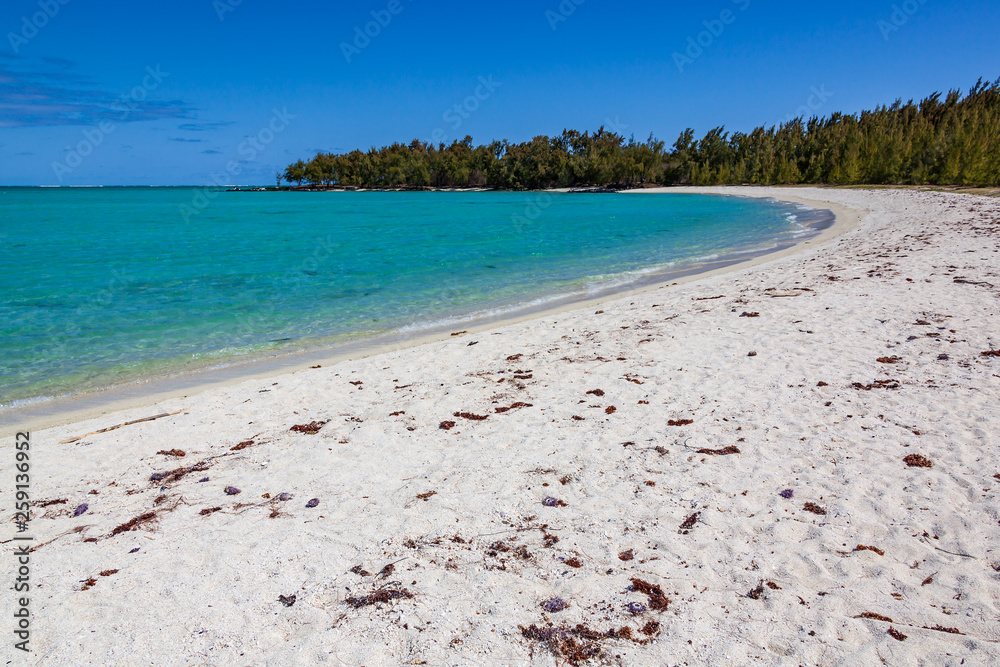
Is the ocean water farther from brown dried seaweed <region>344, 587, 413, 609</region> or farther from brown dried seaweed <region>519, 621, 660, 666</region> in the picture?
brown dried seaweed <region>519, 621, 660, 666</region>

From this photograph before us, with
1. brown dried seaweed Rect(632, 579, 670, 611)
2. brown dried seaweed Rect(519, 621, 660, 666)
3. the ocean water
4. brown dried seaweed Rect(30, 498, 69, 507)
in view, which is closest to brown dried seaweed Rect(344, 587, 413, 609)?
brown dried seaweed Rect(519, 621, 660, 666)

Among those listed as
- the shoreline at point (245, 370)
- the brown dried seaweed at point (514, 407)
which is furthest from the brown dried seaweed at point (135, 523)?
the shoreline at point (245, 370)

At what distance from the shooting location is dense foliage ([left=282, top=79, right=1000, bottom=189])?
2233 inches

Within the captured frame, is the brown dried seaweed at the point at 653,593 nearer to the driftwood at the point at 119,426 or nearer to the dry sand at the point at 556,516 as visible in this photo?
the dry sand at the point at 556,516

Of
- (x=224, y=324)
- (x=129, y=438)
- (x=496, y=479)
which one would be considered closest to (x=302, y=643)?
(x=496, y=479)

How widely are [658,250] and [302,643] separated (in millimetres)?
22594

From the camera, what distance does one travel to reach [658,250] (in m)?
23.1

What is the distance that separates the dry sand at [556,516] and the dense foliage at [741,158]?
61813 millimetres

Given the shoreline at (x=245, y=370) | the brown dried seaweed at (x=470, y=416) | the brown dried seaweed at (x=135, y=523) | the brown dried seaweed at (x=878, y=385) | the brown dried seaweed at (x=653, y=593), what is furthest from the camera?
the shoreline at (x=245, y=370)

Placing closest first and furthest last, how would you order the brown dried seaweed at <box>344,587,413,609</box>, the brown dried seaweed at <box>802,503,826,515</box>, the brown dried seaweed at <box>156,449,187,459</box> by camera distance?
the brown dried seaweed at <box>344,587,413,609</box> → the brown dried seaweed at <box>802,503,826,515</box> → the brown dried seaweed at <box>156,449,187,459</box>

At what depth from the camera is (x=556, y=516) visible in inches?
153

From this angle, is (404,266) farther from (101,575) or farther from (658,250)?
(101,575)

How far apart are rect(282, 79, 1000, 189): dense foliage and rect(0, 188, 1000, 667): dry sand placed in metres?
61.8

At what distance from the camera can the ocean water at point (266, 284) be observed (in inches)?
383
